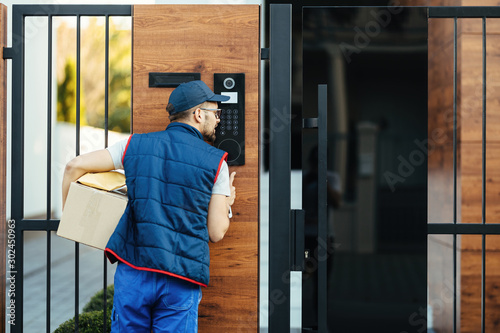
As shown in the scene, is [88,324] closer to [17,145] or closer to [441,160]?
[17,145]

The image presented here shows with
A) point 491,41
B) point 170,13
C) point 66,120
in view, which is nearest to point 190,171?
point 170,13

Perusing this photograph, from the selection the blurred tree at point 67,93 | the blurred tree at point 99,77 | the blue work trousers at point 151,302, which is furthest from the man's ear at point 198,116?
the blurred tree at point 67,93

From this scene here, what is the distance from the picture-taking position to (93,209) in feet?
6.11

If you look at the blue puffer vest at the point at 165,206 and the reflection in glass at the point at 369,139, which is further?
the reflection in glass at the point at 369,139

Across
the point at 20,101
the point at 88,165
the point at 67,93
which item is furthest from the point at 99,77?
the point at 88,165

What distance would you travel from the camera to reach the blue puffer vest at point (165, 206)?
170 centimetres

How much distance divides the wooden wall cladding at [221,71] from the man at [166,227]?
0.37m

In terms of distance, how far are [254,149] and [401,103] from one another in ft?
2.38

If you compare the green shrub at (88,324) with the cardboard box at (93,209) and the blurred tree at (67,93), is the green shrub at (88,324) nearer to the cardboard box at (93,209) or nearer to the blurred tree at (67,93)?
the cardboard box at (93,209)

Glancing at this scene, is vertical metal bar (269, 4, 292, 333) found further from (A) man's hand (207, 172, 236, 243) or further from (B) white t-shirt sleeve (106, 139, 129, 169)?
(B) white t-shirt sleeve (106, 139, 129, 169)

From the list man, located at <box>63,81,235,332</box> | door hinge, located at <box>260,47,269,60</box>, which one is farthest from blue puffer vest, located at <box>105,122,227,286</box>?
door hinge, located at <box>260,47,269,60</box>

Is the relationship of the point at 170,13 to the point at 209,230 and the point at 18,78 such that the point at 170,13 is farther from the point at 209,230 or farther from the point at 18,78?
the point at 209,230

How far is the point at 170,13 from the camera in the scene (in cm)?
217

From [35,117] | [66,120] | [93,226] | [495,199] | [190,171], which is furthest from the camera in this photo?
[66,120]
